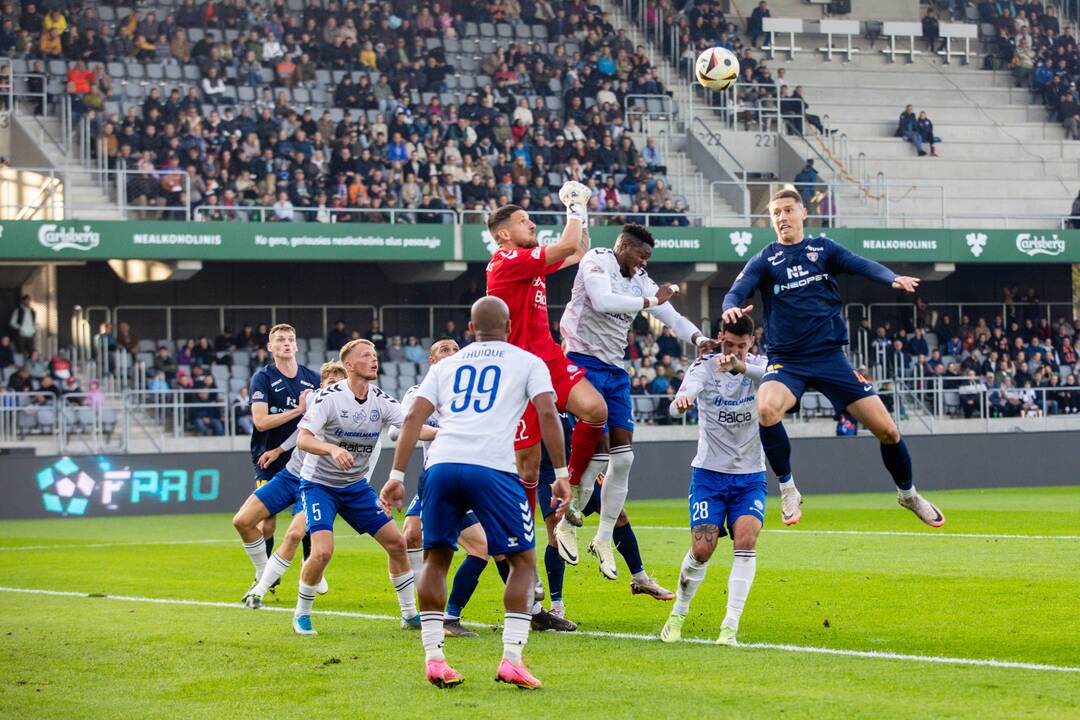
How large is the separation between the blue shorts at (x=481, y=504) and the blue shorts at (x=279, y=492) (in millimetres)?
4809

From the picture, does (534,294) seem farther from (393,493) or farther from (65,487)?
(65,487)

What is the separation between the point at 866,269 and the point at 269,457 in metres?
5.90

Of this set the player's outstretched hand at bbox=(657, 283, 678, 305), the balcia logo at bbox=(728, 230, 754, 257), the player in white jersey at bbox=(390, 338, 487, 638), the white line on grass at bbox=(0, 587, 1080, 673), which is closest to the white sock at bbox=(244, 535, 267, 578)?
the white line on grass at bbox=(0, 587, 1080, 673)

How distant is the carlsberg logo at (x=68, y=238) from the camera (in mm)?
29875

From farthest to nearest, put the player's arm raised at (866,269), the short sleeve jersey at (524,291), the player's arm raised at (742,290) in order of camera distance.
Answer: the short sleeve jersey at (524,291) < the player's arm raised at (742,290) < the player's arm raised at (866,269)

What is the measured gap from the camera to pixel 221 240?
3105cm

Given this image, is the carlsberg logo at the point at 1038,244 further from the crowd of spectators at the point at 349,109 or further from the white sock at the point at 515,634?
the white sock at the point at 515,634

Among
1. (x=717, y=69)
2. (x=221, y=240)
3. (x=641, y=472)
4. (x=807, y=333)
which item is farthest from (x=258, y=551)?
(x=221, y=240)

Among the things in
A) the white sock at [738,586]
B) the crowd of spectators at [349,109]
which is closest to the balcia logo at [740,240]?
the crowd of spectators at [349,109]

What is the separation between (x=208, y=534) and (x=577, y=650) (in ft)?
42.4

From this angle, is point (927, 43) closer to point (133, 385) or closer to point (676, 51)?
point (676, 51)

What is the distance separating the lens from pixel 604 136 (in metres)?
36.3

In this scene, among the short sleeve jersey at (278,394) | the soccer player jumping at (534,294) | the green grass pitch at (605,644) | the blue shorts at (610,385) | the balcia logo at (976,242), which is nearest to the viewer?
the green grass pitch at (605,644)

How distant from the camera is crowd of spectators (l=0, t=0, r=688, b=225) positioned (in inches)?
1255
